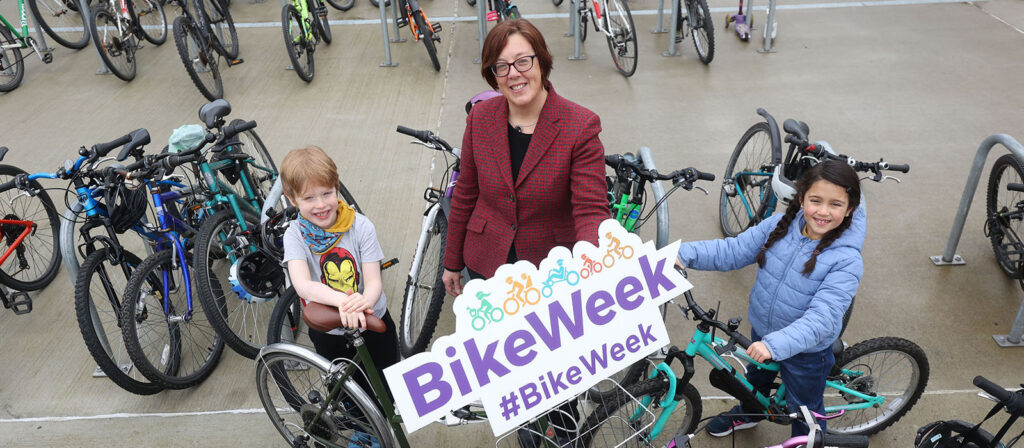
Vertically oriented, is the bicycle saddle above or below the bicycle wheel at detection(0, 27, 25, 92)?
above

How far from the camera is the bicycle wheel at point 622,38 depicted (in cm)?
589

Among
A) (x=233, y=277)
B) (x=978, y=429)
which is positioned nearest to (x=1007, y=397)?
(x=978, y=429)

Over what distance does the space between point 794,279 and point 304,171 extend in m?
1.71

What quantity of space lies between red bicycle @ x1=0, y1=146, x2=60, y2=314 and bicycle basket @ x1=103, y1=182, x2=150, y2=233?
1.99ft

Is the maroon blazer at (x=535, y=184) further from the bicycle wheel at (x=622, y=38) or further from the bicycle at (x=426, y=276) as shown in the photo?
the bicycle wheel at (x=622, y=38)

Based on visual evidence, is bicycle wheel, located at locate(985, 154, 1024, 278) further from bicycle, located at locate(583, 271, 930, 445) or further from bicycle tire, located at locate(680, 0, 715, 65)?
bicycle tire, located at locate(680, 0, 715, 65)

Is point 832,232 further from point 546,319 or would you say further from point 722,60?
point 722,60

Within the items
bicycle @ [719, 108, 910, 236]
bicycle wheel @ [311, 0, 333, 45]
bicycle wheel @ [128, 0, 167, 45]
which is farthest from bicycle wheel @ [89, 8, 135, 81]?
bicycle @ [719, 108, 910, 236]

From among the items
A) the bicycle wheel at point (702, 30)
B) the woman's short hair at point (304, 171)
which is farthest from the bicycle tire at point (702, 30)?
the woman's short hair at point (304, 171)

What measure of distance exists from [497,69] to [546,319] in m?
0.91

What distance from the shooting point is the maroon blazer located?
2268 millimetres

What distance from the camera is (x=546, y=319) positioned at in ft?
5.52

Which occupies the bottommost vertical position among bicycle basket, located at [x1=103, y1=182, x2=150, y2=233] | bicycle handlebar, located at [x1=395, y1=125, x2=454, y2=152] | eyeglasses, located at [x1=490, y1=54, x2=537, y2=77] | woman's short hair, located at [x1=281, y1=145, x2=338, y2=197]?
bicycle basket, located at [x1=103, y1=182, x2=150, y2=233]

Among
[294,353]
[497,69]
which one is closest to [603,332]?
[497,69]
